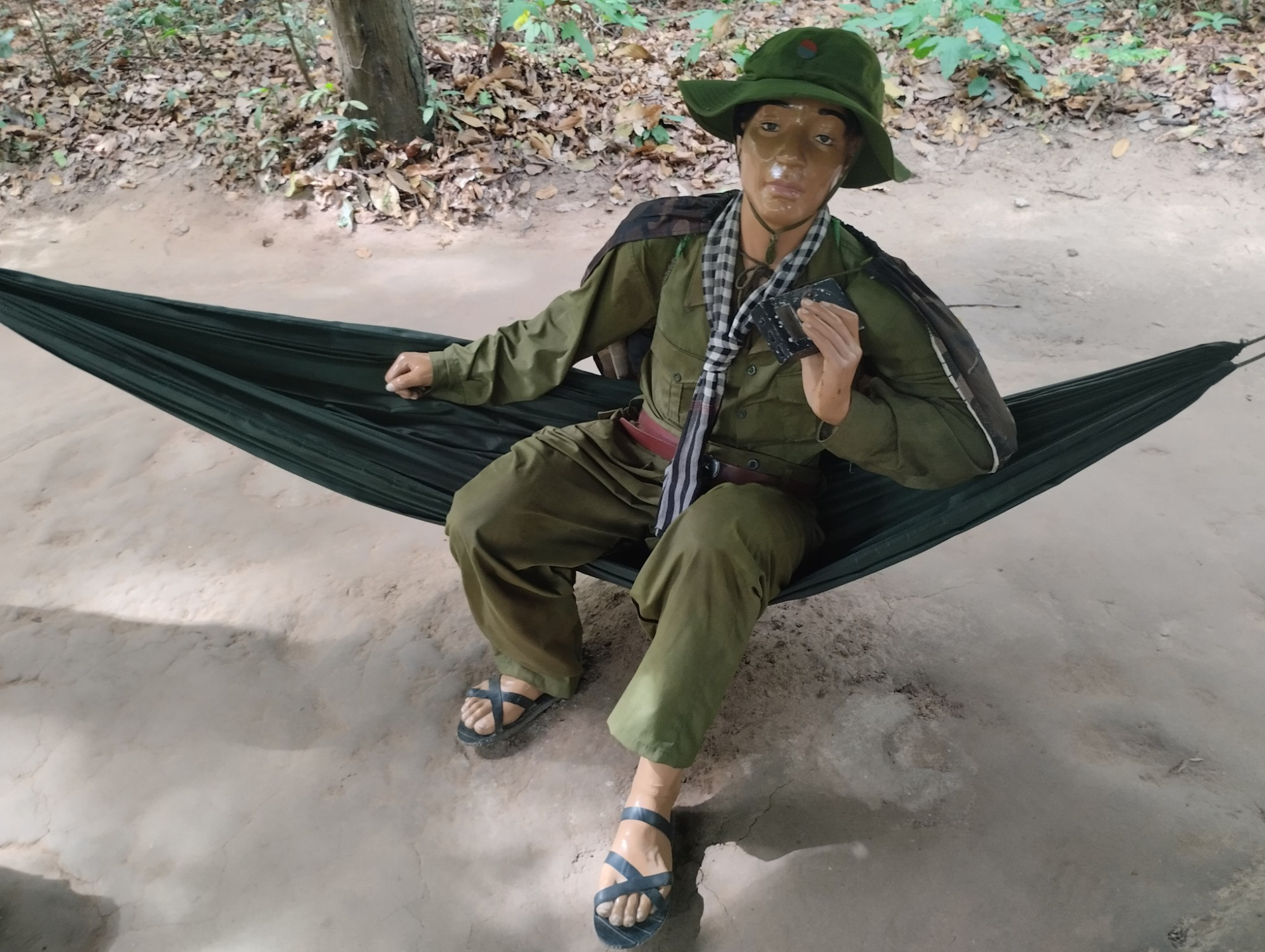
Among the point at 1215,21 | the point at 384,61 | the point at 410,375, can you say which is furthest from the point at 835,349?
the point at 1215,21

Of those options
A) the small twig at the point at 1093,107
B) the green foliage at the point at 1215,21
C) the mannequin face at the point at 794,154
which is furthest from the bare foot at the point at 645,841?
the green foliage at the point at 1215,21

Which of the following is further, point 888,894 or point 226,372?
point 226,372

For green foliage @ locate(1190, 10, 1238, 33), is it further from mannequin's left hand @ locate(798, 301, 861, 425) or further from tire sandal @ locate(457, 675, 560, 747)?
tire sandal @ locate(457, 675, 560, 747)

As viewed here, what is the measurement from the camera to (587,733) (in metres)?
1.60

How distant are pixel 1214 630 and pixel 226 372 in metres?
2.00

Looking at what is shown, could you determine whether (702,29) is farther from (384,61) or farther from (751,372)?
(751,372)

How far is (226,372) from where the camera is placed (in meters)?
1.61

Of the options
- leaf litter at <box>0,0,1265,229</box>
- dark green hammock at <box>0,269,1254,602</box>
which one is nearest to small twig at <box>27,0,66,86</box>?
leaf litter at <box>0,0,1265,229</box>

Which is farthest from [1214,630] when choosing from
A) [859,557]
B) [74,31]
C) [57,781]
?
[74,31]

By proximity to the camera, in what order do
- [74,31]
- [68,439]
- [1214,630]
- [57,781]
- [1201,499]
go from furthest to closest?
[74,31], [68,439], [1201,499], [1214,630], [57,781]

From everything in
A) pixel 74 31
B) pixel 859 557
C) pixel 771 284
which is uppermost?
pixel 74 31

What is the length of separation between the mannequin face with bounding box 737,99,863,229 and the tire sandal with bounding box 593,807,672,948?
0.95 metres

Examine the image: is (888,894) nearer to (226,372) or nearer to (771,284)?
(771,284)

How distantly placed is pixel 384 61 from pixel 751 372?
3.12 m
